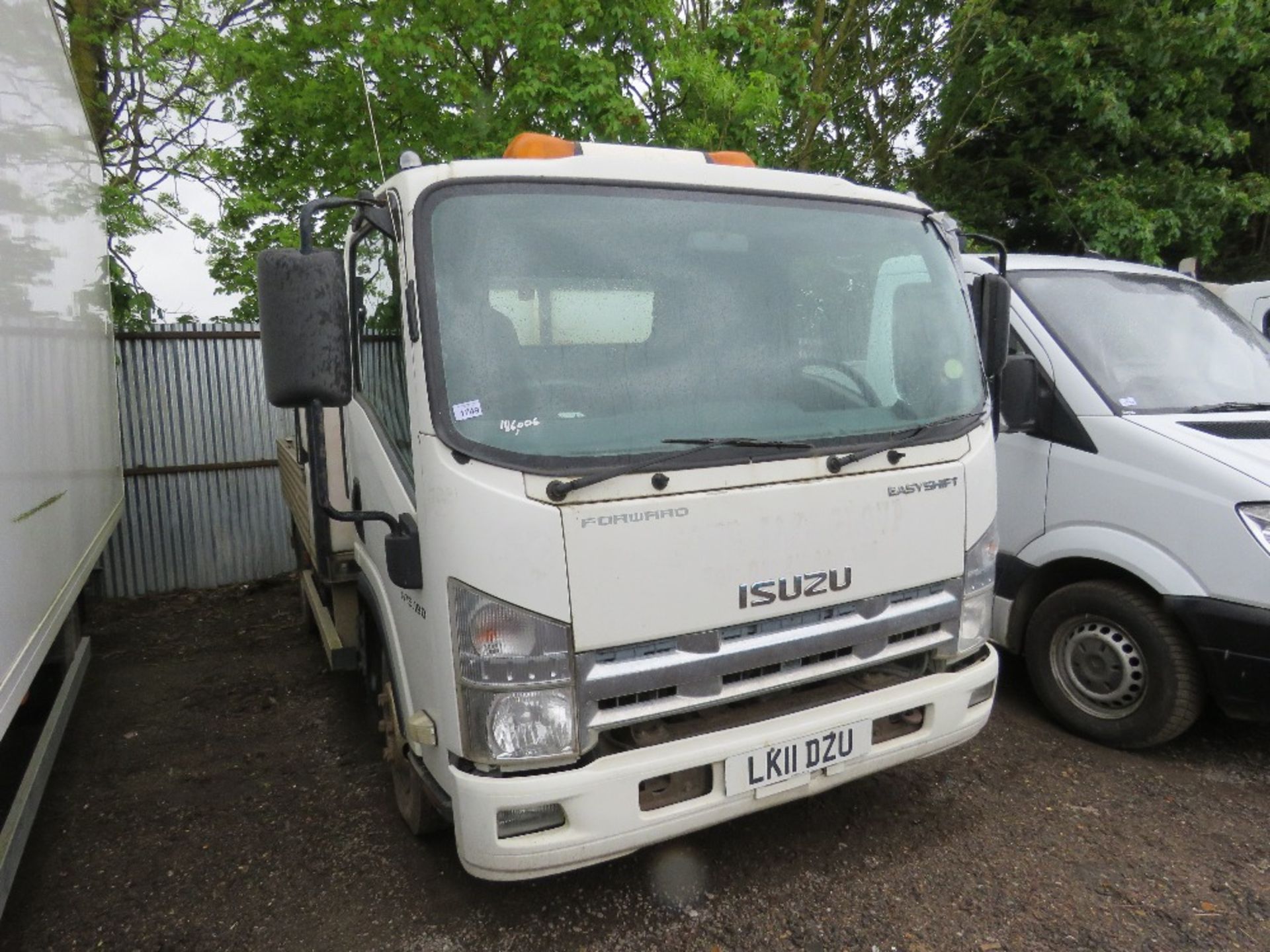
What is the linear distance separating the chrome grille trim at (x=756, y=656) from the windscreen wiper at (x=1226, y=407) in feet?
5.75

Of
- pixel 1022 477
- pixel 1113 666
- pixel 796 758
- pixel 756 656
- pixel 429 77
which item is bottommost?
pixel 1113 666

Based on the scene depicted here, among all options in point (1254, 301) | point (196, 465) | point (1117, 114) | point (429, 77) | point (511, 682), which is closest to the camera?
point (511, 682)

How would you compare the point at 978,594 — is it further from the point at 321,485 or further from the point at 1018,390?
the point at 321,485

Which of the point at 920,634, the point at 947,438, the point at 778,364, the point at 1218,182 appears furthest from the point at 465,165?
the point at 1218,182

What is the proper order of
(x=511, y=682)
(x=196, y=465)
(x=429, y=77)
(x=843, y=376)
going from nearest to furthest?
1. (x=511, y=682)
2. (x=843, y=376)
3. (x=429, y=77)
4. (x=196, y=465)

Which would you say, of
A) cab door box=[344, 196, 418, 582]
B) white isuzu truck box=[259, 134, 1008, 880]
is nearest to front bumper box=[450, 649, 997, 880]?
white isuzu truck box=[259, 134, 1008, 880]

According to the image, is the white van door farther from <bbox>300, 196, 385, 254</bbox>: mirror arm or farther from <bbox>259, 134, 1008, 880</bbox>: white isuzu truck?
<bbox>300, 196, 385, 254</bbox>: mirror arm

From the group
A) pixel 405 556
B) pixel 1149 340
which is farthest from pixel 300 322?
pixel 1149 340

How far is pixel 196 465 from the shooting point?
283 inches

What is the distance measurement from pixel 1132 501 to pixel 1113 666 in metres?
0.74

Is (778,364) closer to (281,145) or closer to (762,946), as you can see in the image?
(762,946)

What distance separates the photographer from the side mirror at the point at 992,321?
3234 millimetres

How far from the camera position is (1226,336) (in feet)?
14.0

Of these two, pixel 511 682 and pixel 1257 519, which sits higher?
pixel 1257 519
